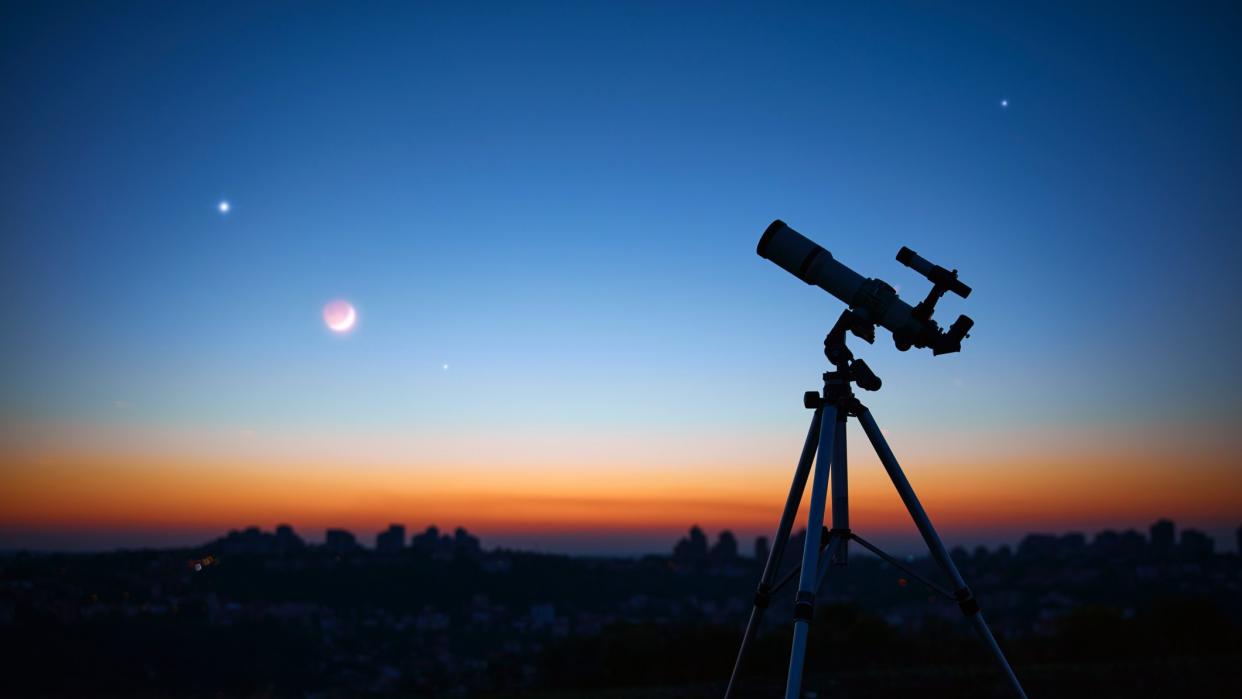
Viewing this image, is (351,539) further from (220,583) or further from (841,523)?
(841,523)

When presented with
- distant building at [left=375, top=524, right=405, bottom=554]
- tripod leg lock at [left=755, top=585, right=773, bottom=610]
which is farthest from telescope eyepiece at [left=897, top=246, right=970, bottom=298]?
distant building at [left=375, top=524, right=405, bottom=554]

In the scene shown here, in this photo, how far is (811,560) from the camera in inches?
173

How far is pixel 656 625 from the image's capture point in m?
19.1

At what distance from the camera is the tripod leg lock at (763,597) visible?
511 cm

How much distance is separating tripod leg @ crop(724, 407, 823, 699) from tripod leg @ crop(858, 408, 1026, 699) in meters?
0.35

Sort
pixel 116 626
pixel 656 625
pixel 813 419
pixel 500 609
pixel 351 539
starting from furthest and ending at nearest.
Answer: pixel 351 539 → pixel 500 609 → pixel 116 626 → pixel 656 625 → pixel 813 419

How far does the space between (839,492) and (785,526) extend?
1.50ft

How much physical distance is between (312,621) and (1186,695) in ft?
105

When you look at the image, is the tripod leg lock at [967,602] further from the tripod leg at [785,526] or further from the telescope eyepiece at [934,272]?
the telescope eyepiece at [934,272]

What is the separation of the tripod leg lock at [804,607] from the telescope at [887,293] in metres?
1.98

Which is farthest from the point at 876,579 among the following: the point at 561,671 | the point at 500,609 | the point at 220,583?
the point at 220,583

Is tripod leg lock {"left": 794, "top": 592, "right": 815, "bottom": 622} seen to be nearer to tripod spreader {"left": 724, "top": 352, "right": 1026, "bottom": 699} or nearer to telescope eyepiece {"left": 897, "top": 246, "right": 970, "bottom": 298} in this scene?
tripod spreader {"left": 724, "top": 352, "right": 1026, "bottom": 699}

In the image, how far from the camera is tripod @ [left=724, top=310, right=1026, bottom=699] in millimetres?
4773

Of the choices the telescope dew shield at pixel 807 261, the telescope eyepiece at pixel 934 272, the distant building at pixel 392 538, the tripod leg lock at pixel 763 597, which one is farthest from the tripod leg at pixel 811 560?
the distant building at pixel 392 538
